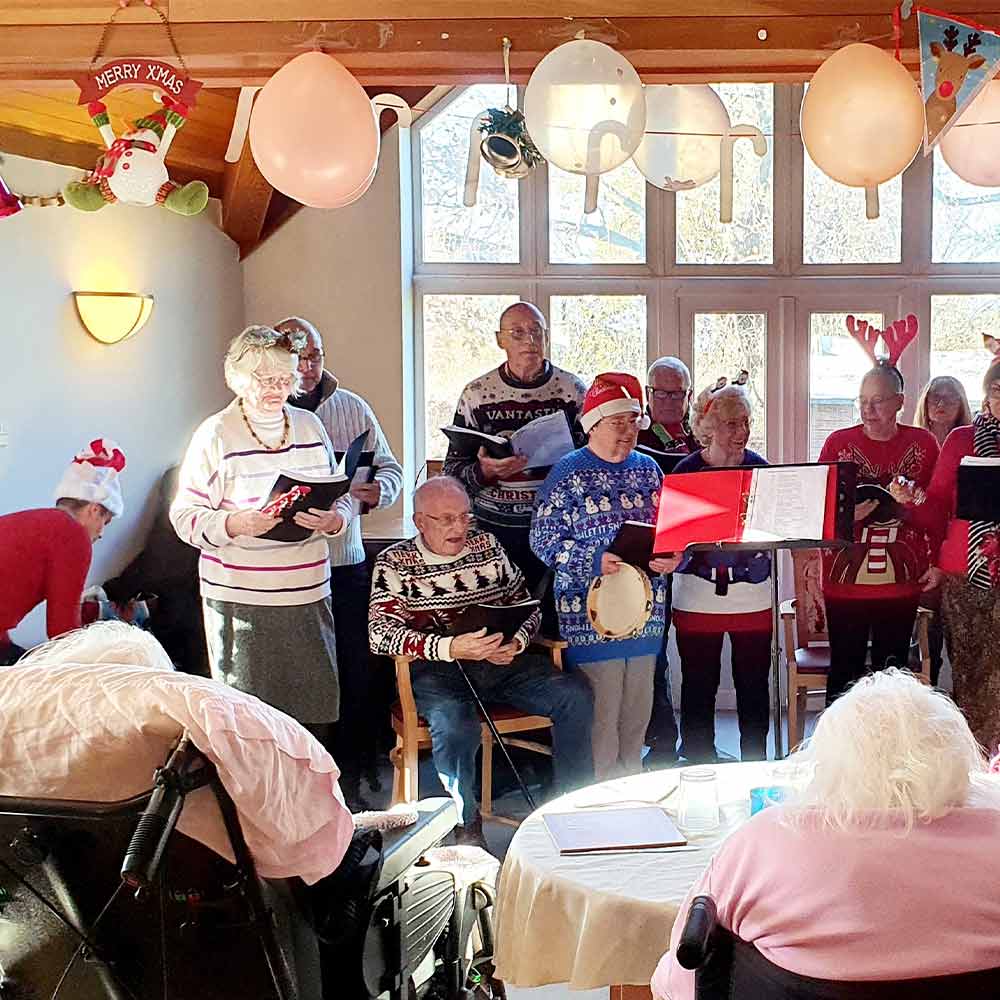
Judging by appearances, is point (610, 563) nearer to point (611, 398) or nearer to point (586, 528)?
point (586, 528)

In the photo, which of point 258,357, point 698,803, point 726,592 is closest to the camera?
point 698,803

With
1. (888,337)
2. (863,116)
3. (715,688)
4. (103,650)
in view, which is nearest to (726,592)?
(715,688)

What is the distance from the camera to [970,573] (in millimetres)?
3859

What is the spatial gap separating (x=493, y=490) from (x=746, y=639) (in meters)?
0.91

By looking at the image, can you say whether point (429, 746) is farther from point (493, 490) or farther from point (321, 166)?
point (321, 166)

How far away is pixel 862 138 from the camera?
2.68 meters

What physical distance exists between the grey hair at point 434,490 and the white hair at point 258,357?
21.1 inches

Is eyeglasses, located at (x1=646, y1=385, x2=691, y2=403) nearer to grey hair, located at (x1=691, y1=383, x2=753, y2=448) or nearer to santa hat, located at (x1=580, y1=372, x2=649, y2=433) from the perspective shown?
grey hair, located at (x1=691, y1=383, x2=753, y2=448)

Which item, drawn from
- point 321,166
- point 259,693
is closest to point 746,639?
point 259,693

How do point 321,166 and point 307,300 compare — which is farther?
point 307,300

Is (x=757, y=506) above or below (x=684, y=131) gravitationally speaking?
below

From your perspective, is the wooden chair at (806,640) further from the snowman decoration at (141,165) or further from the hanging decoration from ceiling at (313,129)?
the snowman decoration at (141,165)

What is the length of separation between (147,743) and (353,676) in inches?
104

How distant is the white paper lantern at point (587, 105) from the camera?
104 inches
